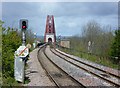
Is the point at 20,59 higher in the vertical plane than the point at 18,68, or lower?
higher

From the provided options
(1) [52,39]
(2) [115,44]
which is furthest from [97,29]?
(1) [52,39]

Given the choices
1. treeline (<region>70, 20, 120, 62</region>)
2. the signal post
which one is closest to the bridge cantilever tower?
treeline (<region>70, 20, 120, 62</region>)

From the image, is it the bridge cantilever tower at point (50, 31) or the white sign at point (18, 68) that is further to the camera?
the bridge cantilever tower at point (50, 31)

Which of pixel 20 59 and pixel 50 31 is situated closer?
pixel 20 59

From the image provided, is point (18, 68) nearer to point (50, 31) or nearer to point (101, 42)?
point (101, 42)

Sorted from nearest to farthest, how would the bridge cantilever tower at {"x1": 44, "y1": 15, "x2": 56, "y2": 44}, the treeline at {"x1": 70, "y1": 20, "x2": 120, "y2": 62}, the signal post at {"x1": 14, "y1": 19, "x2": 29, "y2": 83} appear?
the signal post at {"x1": 14, "y1": 19, "x2": 29, "y2": 83} < the treeline at {"x1": 70, "y1": 20, "x2": 120, "y2": 62} < the bridge cantilever tower at {"x1": 44, "y1": 15, "x2": 56, "y2": 44}

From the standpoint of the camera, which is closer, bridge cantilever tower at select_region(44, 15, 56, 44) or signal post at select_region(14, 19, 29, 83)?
signal post at select_region(14, 19, 29, 83)

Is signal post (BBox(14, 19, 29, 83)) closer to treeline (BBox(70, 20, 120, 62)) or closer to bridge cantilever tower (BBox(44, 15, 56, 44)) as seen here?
treeline (BBox(70, 20, 120, 62))

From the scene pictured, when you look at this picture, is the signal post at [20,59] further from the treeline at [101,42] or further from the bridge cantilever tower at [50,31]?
the bridge cantilever tower at [50,31]

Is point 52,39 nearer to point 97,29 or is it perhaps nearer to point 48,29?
point 48,29

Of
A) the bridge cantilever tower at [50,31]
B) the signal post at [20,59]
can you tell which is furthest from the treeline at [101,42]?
the bridge cantilever tower at [50,31]

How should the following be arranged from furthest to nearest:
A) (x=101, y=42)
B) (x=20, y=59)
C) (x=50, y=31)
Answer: (x=50, y=31), (x=101, y=42), (x=20, y=59)

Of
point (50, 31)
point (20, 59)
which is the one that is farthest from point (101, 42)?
point (50, 31)

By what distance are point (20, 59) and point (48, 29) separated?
129383 mm
